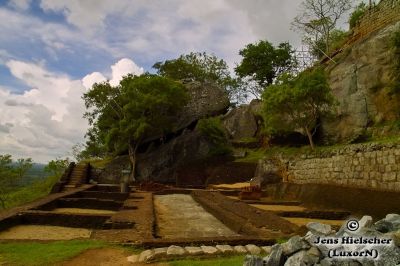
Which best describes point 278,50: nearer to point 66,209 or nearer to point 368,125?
point 368,125

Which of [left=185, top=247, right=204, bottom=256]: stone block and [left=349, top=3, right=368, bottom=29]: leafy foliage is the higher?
[left=349, top=3, right=368, bottom=29]: leafy foliage

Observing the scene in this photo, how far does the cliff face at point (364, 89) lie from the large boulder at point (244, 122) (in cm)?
1172

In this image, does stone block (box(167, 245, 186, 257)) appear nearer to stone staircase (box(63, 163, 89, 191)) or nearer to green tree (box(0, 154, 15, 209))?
stone staircase (box(63, 163, 89, 191))

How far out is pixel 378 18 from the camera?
2164cm

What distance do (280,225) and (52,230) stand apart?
6093 mm

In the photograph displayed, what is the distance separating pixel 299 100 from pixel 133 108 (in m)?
15.3

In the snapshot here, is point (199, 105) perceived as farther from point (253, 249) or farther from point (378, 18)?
point (253, 249)

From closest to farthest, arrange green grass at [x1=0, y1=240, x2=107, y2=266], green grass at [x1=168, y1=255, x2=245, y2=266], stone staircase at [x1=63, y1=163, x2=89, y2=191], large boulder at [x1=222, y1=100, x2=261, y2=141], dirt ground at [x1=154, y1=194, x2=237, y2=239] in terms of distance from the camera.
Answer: green grass at [x1=168, y1=255, x2=245, y2=266] < green grass at [x1=0, y1=240, x2=107, y2=266] < dirt ground at [x1=154, y1=194, x2=237, y2=239] < stone staircase at [x1=63, y1=163, x2=89, y2=191] < large boulder at [x1=222, y1=100, x2=261, y2=141]

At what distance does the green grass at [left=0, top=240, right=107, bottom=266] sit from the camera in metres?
5.89

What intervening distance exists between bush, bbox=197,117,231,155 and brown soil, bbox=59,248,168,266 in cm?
2387

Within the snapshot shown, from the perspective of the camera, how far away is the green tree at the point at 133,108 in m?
30.1

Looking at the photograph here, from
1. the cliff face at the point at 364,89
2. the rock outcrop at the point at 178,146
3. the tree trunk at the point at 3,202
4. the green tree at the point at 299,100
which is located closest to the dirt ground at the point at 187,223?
the green tree at the point at 299,100

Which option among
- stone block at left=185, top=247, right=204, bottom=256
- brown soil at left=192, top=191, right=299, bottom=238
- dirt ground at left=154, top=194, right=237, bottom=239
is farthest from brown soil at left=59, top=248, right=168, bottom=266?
brown soil at left=192, top=191, right=299, bottom=238

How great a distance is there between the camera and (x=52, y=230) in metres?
10.0
